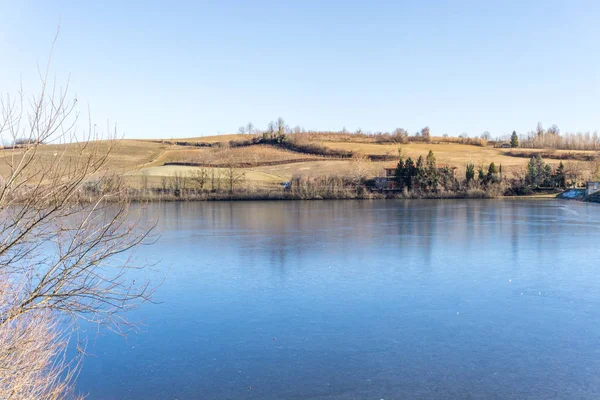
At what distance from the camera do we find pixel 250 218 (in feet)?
116

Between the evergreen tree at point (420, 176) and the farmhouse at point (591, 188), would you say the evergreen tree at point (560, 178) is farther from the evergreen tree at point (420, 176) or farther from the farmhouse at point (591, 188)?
the evergreen tree at point (420, 176)

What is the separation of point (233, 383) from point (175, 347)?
6.81 feet

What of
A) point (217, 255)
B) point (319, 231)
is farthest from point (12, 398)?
point (319, 231)

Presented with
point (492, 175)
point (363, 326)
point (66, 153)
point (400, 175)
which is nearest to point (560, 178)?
point (492, 175)

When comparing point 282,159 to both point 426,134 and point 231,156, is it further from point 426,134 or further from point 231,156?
point 426,134

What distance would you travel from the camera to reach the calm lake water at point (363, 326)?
8414 millimetres

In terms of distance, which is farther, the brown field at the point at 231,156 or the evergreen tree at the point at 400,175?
the brown field at the point at 231,156

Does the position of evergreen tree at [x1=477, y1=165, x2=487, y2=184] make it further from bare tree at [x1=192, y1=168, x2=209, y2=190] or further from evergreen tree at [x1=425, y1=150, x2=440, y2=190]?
bare tree at [x1=192, y1=168, x2=209, y2=190]

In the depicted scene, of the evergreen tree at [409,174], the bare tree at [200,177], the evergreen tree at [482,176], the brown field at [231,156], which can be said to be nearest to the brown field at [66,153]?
the bare tree at [200,177]

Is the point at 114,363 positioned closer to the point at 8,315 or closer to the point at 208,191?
the point at 8,315

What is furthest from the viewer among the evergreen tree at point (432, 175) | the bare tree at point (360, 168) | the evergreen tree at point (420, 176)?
the bare tree at point (360, 168)

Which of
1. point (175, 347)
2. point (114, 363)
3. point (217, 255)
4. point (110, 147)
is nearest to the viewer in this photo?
point (110, 147)

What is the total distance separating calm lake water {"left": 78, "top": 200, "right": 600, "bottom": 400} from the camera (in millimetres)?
8414

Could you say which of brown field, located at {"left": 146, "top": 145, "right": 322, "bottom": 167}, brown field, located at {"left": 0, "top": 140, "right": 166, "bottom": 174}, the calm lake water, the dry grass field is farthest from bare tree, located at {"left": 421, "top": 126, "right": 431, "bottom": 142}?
brown field, located at {"left": 0, "top": 140, "right": 166, "bottom": 174}
